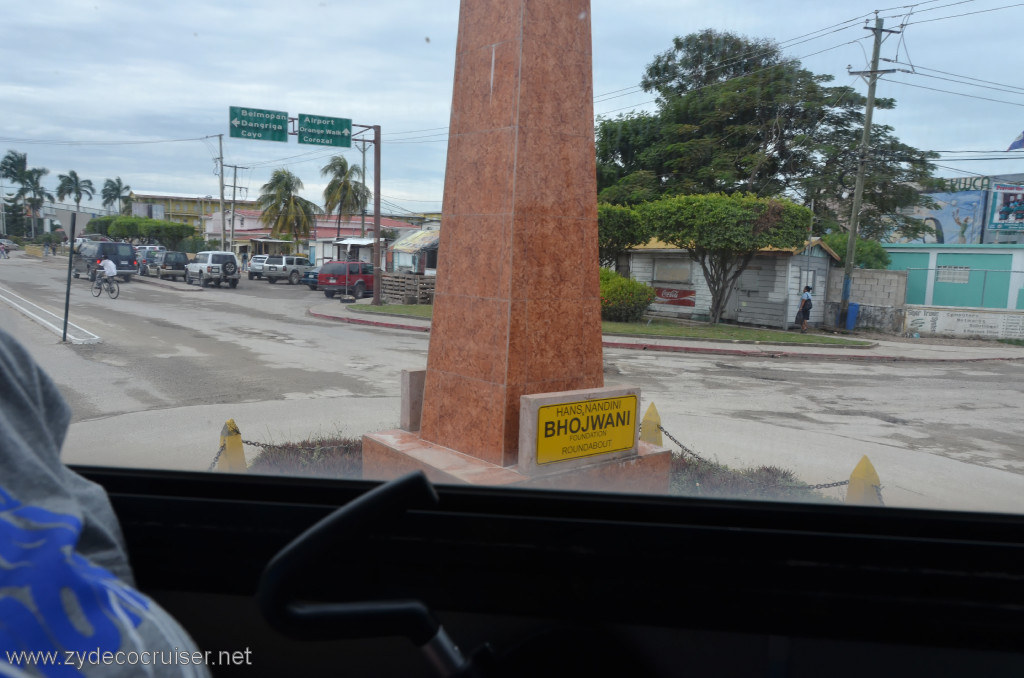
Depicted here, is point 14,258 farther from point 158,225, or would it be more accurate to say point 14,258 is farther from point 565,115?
point 565,115

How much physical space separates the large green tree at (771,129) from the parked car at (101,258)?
1.62 m

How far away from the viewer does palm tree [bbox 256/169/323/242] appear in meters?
2.17

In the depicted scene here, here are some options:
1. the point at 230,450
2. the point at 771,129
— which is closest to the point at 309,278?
the point at 230,450

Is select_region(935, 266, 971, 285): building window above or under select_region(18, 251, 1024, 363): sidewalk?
above

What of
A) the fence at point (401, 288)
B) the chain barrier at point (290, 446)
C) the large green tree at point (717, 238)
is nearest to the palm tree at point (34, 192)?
the chain barrier at point (290, 446)

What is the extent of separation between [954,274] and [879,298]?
1579mm

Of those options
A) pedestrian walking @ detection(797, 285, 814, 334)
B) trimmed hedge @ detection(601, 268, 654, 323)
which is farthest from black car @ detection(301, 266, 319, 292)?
pedestrian walking @ detection(797, 285, 814, 334)

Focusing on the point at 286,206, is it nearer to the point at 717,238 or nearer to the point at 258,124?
the point at 258,124

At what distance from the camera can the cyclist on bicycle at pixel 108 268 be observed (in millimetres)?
2033

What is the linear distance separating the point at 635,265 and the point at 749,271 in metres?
2.92

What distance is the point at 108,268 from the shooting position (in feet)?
6.73

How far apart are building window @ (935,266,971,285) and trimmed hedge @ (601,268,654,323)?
34.0 feet

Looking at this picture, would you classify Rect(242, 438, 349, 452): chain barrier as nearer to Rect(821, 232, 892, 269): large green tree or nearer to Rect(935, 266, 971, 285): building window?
Rect(821, 232, 892, 269): large green tree

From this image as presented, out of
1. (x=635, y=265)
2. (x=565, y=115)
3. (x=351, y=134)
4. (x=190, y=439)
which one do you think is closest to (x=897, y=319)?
(x=565, y=115)
